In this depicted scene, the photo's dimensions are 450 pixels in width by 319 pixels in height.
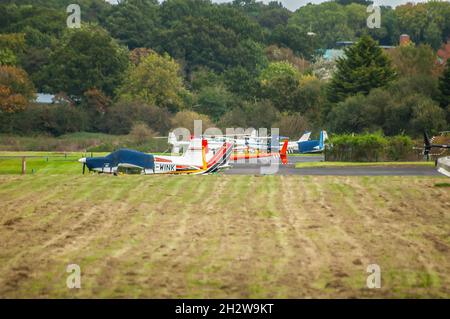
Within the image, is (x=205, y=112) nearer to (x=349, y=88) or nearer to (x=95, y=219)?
(x=349, y=88)

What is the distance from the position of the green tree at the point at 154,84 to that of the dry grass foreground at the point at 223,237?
3122 inches

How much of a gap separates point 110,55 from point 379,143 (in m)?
62.6

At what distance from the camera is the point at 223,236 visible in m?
22.2

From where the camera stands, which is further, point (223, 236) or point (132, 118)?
point (132, 118)

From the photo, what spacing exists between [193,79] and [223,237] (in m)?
114

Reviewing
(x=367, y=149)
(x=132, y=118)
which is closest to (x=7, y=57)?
(x=132, y=118)

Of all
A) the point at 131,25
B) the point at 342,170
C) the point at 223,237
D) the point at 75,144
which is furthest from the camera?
the point at 131,25

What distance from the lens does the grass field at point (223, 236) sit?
17625mm

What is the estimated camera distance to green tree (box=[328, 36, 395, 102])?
87.9m

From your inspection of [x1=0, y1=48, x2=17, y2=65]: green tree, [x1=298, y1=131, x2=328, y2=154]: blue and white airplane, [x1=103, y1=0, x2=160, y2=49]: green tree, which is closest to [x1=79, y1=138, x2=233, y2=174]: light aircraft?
[x1=298, y1=131, x2=328, y2=154]: blue and white airplane

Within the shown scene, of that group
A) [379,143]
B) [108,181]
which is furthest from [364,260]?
[379,143]

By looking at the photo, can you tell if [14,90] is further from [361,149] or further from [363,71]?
[361,149]

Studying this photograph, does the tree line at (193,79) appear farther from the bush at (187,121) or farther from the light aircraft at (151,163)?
the light aircraft at (151,163)
